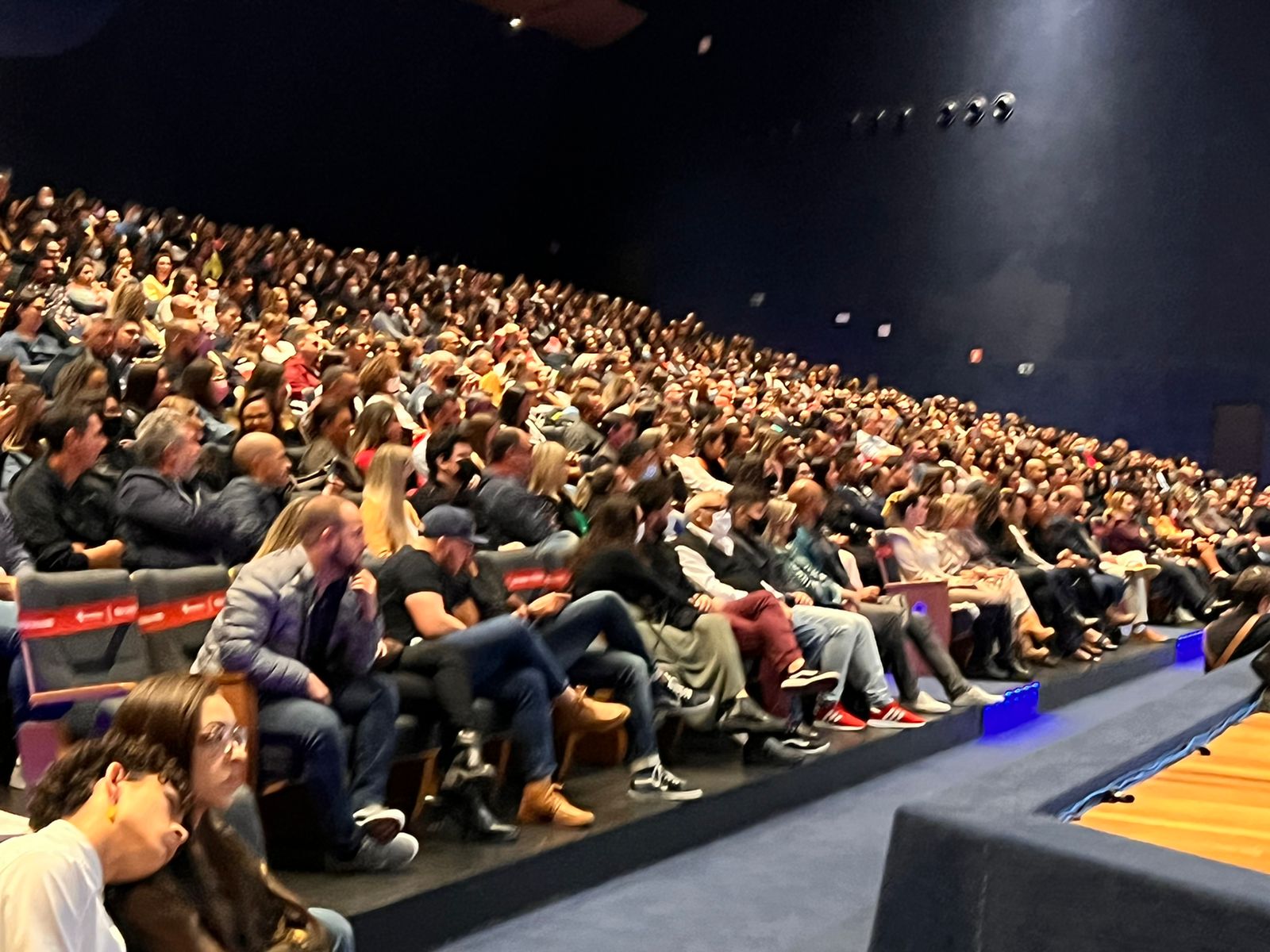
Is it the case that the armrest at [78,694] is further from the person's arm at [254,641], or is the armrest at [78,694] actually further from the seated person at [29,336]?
the seated person at [29,336]

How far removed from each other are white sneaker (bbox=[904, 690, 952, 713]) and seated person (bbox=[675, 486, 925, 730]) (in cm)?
14

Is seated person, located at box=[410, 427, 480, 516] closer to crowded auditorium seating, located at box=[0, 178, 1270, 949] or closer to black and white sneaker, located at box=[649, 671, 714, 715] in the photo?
crowded auditorium seating, located at box=[0, 178, 1270, 949]

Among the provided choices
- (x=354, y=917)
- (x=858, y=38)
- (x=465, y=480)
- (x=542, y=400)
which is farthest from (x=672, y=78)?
(x=354, y=917)

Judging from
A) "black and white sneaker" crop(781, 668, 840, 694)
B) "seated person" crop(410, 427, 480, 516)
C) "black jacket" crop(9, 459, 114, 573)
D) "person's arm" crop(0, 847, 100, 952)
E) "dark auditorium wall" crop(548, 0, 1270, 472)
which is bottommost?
"black and white sneaker" crop(781, 668, 840, 694)

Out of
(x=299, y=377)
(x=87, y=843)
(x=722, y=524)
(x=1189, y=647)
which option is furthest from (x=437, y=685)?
(x=1189, y=647)

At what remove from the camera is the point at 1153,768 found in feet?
6.54

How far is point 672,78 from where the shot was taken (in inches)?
606

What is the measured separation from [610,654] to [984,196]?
11044 millimetres

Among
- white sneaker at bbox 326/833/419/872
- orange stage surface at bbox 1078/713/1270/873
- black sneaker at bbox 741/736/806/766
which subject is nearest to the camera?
orange stage surface at bbox 1078/713/1270/873

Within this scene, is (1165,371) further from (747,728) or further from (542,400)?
(747,728)

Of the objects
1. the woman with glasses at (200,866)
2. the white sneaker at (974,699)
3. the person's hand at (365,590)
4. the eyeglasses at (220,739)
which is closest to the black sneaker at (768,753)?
the white sneaker at (974,699)

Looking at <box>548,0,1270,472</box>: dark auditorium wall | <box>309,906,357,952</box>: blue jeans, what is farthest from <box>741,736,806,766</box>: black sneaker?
<box>548,0,1270,472</box>: dark auditorium wall

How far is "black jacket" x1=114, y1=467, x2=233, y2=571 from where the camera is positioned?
3037mm

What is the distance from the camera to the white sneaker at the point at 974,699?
4621 millimetres
